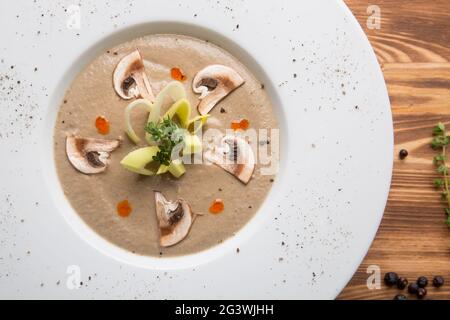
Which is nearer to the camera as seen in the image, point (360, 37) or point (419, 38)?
point (360, 37)

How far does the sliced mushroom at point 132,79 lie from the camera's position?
11.3 ft

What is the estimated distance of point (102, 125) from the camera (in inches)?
134

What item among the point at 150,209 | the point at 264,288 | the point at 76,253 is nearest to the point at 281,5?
the point at 150,209

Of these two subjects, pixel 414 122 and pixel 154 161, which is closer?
pixel 154 161

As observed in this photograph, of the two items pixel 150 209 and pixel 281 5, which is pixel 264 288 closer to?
pixel 150 209

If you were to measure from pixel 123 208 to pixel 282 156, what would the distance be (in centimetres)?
95

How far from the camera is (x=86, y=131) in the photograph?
11.2 feet

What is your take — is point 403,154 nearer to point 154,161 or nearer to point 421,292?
point 421,292

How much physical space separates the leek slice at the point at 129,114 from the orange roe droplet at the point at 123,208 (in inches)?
13.8

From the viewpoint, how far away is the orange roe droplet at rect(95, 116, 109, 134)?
11.2 feet

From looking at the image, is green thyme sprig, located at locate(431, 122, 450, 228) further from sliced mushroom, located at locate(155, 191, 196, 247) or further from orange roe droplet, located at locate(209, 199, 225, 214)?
sliced mushroom, located at locate(155, 191, 196, 247)

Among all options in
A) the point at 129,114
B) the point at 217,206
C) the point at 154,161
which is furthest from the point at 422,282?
the point at 129,114
